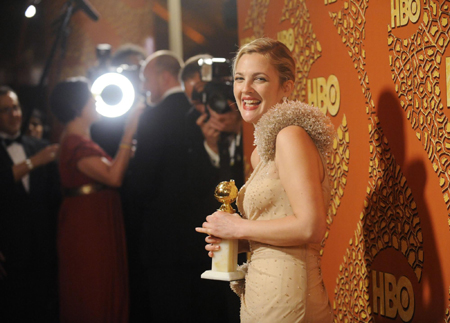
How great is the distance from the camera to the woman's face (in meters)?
1.58

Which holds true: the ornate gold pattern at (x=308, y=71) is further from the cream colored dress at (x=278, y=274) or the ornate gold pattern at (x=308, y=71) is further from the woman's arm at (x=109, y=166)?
the woman's arm at (x=109, y=166)

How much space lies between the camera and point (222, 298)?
3.34 metres

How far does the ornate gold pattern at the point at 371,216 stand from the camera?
1.57 m

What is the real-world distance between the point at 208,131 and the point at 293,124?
1804mm

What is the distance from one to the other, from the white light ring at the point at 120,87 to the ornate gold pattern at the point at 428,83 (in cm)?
252

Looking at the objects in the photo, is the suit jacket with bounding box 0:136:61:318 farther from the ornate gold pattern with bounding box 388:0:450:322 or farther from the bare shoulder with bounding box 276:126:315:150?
the ornate gold pattern with bounding box 388:0:450:322

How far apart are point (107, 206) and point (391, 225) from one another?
7.78 feet

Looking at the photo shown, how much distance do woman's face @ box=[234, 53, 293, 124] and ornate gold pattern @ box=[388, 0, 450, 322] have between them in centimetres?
35

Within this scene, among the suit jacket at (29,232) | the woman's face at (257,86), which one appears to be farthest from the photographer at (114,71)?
the woman's face at (257,86)

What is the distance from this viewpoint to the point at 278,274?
143cm

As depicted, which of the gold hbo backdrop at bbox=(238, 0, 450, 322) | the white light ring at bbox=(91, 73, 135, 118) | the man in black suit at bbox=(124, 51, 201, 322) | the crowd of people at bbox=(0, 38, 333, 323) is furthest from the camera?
the white light ring at bbox=(91, 73, 135, 118)

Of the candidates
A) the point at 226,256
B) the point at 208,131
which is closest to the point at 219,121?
the point at 208,131

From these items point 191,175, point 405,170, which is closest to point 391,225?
point 405,170

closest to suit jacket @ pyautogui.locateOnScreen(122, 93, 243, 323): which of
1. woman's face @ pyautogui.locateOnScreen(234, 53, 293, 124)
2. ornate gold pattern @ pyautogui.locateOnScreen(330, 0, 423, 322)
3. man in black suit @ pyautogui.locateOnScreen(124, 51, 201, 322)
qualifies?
man in black suit @ pyautogui.locateOnScreen(124, 51, 201, 322)
